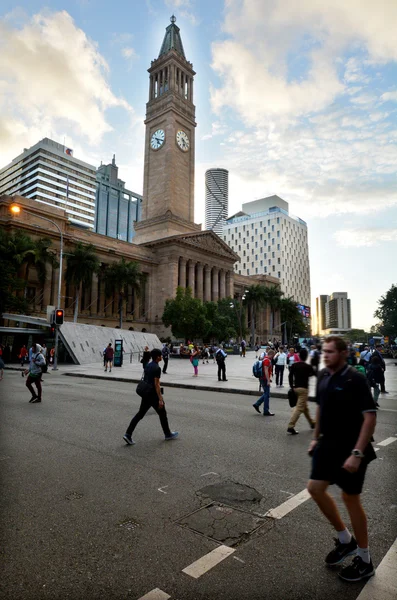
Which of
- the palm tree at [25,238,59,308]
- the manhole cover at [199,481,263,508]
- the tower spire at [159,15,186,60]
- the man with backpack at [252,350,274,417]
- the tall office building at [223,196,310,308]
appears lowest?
the manhole cover at [199,481,263,508]

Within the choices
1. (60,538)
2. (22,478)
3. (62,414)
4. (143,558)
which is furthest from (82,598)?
(62,414)

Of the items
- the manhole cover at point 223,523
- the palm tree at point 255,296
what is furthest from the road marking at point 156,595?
the palm tree at point 255,296

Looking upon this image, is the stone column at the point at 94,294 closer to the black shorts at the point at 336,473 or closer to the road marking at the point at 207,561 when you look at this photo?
the road marking at the point at 207,561

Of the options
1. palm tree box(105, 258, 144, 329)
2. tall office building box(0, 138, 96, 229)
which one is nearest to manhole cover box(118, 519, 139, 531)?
palm tree box(105, 258, 144, 329)

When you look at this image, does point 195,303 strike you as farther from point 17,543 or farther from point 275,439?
point 17,543

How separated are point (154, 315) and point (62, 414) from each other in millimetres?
54386

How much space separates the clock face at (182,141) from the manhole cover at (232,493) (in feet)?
242

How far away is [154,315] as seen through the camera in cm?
6341

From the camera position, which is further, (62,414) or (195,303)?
(195,303)

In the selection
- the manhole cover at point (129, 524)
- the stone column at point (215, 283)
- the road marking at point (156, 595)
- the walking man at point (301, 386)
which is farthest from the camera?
the stone column at point (215, 283)

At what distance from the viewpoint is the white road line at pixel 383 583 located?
2.70m

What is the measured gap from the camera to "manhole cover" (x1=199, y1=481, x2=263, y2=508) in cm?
430

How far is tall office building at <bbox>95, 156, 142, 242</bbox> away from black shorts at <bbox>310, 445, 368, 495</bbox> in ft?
Result: 475

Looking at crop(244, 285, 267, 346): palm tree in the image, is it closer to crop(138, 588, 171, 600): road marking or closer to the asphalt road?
the asphalt road
